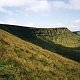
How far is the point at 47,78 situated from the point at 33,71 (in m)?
1.43

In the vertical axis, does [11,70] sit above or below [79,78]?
above

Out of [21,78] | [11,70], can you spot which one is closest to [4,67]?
[11,70]

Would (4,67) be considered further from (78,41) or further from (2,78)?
(78,41)

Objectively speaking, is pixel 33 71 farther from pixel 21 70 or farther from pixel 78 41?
pixel 78 41

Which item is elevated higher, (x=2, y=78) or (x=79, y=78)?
(x=2, y=78)

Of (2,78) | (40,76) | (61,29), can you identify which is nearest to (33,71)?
(40,76)

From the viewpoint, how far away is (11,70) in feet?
59.5

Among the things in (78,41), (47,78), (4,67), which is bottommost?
(78,41)

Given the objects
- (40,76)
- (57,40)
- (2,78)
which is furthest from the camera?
(57,40)

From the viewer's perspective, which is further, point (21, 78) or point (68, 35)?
point (68, 35)

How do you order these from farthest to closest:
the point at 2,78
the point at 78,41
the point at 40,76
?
1. the point at 78,41
2. the point at 40,76
3. the point at 2,78

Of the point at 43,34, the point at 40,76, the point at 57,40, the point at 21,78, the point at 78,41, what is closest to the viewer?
the point at 21,78

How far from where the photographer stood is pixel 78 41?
168 meters

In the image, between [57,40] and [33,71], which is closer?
[33,71]
